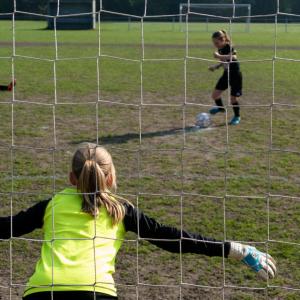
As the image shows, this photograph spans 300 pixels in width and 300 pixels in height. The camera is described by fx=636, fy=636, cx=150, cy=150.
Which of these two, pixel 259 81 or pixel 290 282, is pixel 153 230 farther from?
pixel 259 81

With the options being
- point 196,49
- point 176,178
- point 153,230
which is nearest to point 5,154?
point 176,178

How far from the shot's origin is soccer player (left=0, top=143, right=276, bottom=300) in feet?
8.38

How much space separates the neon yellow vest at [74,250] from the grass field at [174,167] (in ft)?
2.02

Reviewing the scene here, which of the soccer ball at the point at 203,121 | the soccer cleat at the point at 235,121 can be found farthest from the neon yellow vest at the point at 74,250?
the soccer cleat at the point at 235,121

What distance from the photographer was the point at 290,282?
3.93 m

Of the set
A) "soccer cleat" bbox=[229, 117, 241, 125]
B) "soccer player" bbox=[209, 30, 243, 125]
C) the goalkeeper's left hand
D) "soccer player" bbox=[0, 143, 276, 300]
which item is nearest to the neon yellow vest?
"soccer player" bbox=[0, 143, 276, 300]

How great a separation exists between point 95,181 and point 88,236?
249 millimetres

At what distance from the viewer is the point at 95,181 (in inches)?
110

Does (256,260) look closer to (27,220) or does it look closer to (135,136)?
(27,220)

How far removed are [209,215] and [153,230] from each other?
2.23 meters

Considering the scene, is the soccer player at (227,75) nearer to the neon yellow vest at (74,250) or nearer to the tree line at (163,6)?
the neon yellow vest at (74,250)

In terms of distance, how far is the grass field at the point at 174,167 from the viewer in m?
3.98

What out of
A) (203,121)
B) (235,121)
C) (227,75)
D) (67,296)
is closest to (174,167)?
(203,121)

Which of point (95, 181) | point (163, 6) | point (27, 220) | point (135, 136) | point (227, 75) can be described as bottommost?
point (135, 136)
